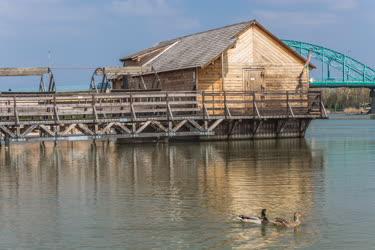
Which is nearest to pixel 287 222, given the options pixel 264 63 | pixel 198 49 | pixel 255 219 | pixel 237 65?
pixel 255 219

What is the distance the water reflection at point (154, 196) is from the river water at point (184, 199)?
2 centimetres

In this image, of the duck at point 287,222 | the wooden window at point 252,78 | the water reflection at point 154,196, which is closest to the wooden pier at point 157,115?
the wooden window at point 252,78

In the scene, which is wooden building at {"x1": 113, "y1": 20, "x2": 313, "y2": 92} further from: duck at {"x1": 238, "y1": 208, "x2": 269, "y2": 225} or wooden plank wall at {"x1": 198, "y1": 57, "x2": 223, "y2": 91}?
duck at {"x1": 238, "y1": 208, "x2": 269, "y2": 225}

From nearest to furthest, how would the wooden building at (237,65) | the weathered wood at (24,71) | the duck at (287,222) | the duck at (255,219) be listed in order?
the duck at (287,222) < the duck at (255,219) < the weathered wood at (24,71) < the wooden building at (237,65)

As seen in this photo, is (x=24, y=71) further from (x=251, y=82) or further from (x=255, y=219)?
(x=255, y=219)

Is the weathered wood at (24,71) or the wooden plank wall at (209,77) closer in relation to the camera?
the weathered wood at (24,71)

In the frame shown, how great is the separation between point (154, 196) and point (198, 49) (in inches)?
927

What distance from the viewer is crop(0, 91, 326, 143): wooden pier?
31.3 meters

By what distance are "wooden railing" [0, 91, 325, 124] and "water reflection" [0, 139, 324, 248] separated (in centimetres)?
202

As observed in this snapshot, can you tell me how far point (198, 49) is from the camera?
40.9 m

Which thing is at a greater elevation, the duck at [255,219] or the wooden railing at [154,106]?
the wooden railing at [154,106]

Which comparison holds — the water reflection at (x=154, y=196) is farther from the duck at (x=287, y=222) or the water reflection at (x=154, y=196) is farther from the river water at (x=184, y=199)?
the duck at (x=287, y=222)

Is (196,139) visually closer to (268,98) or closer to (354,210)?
(268,98)

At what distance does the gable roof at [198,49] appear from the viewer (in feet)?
126
